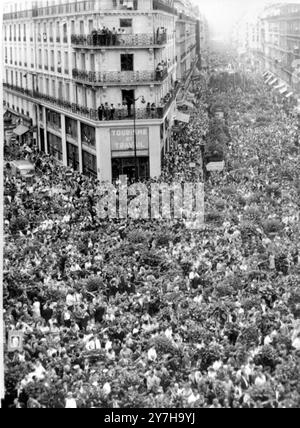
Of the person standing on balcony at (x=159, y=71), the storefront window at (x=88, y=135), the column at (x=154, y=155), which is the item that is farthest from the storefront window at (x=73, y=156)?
the person standing on balcony at (x=159, y=71)

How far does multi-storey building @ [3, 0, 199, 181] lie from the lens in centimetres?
3522

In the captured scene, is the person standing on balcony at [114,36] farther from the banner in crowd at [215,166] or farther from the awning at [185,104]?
the awning at [185,104]

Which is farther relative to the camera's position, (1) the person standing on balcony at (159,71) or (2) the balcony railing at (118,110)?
(1) the person standing on balcony at (159,71)

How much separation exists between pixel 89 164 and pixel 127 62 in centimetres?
502

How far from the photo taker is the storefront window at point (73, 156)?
1537 inches

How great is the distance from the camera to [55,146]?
42.7 m

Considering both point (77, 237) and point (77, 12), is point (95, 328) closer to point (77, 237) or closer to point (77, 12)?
point (77, 237)

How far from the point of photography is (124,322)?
60.3 feet

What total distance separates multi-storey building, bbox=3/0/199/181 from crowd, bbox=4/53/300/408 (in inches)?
115

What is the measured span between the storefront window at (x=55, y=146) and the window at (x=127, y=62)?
719 centimetres

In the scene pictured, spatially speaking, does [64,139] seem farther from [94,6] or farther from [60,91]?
[94,6]

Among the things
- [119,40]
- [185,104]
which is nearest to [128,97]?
[119,40]

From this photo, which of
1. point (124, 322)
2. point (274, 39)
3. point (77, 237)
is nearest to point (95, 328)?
point (124, 322)
